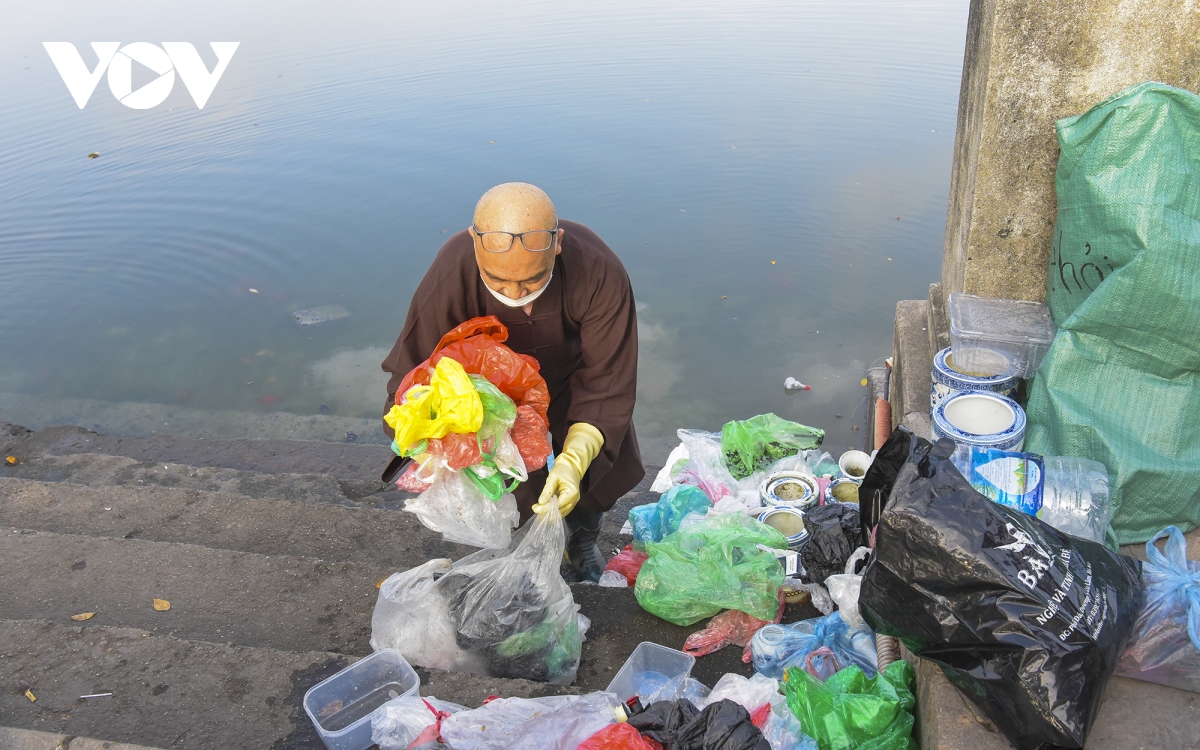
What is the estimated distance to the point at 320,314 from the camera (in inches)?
297

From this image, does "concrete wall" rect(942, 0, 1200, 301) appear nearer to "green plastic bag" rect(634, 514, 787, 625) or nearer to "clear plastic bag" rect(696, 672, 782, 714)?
"green plastic bag" rect(634, 514, 787, 625)

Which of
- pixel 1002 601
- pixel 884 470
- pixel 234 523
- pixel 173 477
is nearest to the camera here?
Answer: pixel 1002 601

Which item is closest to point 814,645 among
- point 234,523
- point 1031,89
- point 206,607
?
point 1031,89

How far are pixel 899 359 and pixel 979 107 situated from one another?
1.22 metres

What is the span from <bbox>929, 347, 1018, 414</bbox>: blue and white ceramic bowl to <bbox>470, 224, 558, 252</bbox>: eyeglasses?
140cm

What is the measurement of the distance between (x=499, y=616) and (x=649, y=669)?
496 millimetres

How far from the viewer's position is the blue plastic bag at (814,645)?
2.46m

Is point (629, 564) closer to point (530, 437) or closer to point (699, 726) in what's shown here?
point (530, 437)

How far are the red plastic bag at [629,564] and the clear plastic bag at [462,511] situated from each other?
843mm

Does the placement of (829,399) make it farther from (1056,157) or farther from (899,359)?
(1056,157)

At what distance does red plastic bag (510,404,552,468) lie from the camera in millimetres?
2664

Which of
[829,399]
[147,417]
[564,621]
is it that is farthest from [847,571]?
[147,417]

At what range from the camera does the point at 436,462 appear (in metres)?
2.51

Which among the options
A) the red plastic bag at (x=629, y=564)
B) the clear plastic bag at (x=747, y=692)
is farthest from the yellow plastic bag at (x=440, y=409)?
the red plastic bag at (x=629, y=564)
